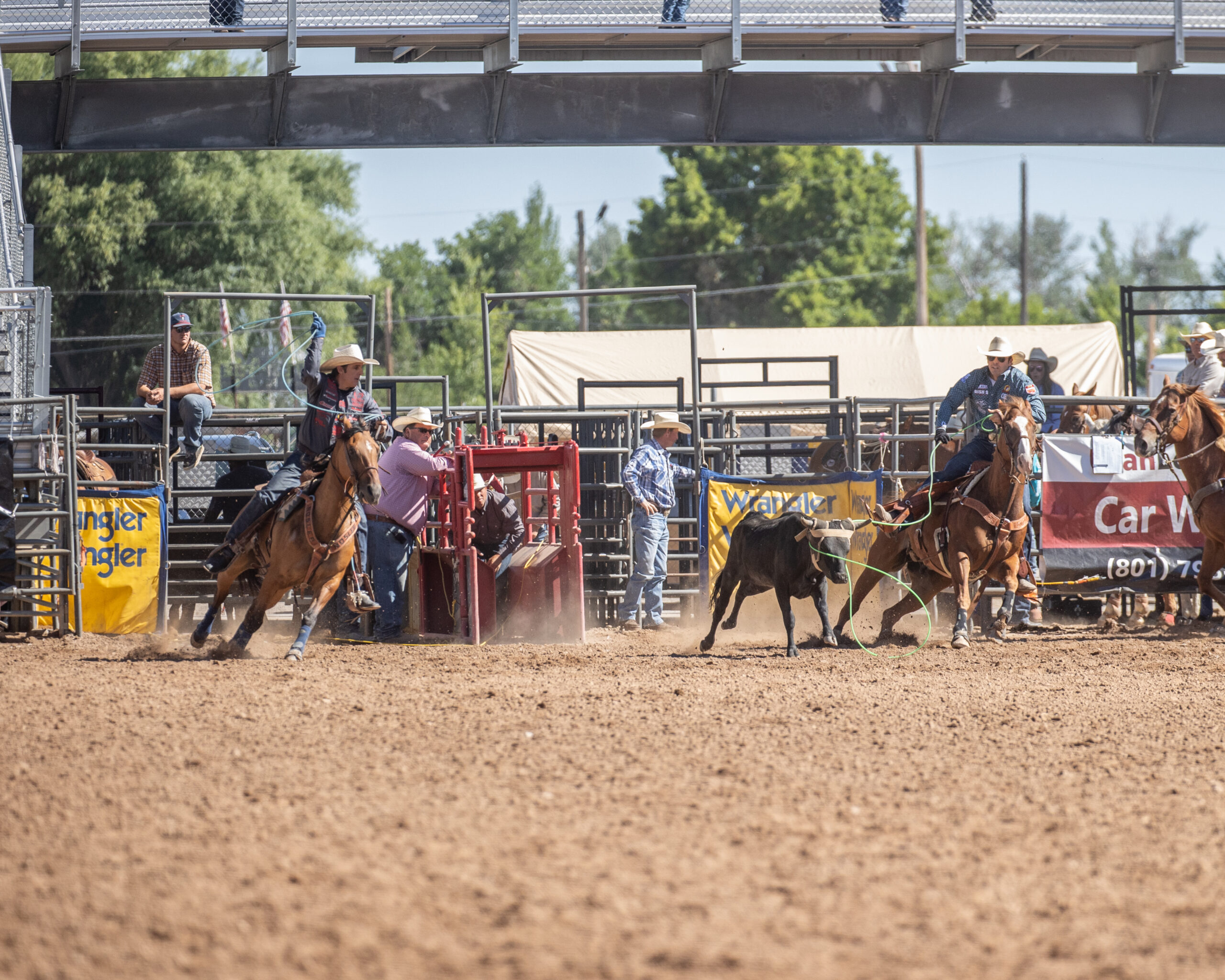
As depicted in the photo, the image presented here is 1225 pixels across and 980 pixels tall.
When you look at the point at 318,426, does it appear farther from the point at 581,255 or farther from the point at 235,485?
the point at 581,255

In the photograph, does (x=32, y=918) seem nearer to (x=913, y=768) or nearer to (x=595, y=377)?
(x=913, y=768)

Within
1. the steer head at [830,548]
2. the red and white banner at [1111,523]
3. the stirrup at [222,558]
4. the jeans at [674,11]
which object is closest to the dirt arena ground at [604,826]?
the steer head at [830,548]

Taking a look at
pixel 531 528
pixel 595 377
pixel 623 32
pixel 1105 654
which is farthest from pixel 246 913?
pixel 595 377

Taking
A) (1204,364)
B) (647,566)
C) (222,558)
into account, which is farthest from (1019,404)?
(222,558)

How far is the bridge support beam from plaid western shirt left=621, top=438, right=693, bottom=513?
3.47 m

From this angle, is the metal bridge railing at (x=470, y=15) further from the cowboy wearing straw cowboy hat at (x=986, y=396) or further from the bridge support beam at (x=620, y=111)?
the cowboy wearing straw cowboy hat at (x=986, y=396)

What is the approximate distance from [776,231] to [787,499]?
47605 mm

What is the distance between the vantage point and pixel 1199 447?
12.6 meters

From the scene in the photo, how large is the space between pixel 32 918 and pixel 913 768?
400 centimetres

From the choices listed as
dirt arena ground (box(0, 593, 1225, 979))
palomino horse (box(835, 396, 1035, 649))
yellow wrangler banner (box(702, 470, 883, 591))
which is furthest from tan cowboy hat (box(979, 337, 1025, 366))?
dirt arena ground (box(0, 593, 1225, 979))

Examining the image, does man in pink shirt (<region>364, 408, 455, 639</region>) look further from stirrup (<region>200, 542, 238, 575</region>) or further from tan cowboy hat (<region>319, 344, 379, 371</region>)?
stirrup (<region>200, 542, 238, 575</region>)

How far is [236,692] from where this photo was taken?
8.58 m

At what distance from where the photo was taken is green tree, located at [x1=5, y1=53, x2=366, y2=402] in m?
35.0

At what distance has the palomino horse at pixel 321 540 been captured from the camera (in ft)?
34.0
